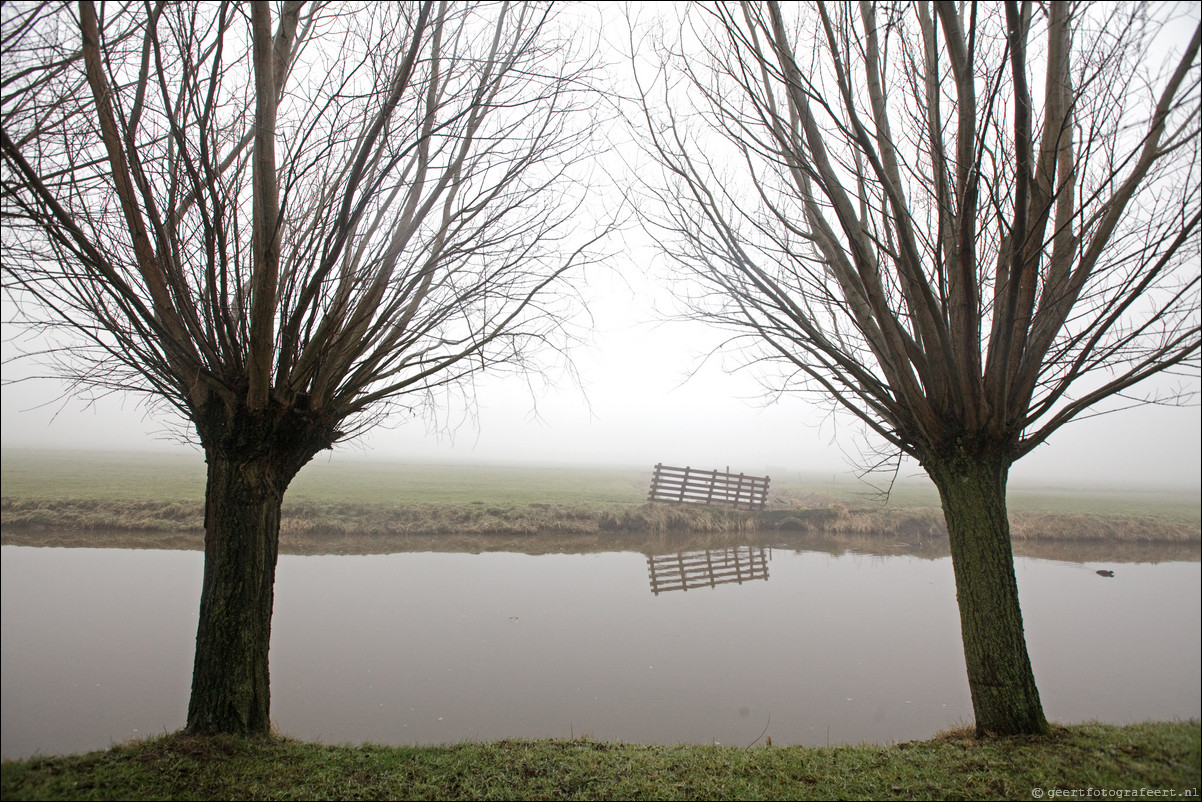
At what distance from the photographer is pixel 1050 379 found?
13.3ft

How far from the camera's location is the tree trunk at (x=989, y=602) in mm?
3783

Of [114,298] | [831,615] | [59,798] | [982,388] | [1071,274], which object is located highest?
[1071,274]

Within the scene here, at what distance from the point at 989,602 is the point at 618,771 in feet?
8.74

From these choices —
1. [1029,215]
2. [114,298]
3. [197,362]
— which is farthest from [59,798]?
[1029,215]

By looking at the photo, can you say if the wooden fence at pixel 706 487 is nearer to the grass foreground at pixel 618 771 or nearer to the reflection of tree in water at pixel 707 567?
the reflection of tree in water at pixel 707 567

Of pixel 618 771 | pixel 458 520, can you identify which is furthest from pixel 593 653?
pixel 458 520

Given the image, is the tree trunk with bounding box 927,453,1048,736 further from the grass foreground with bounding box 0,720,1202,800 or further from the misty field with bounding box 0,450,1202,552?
the misty field with bounding box 0,450,1202,552

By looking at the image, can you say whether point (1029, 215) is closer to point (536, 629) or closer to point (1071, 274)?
point (1071, 274)

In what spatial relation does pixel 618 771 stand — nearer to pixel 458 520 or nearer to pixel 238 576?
pixel 238 576

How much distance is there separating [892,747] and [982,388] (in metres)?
2.50

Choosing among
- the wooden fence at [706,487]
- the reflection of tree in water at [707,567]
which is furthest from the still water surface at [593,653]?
the wooden fence at [706,487]

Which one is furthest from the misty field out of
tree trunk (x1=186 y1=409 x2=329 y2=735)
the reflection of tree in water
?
tree trunk (x1=186 y1=409 x2=329 y2=735)

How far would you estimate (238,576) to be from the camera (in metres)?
3.76

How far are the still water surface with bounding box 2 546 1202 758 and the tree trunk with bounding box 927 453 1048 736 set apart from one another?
1.83m
